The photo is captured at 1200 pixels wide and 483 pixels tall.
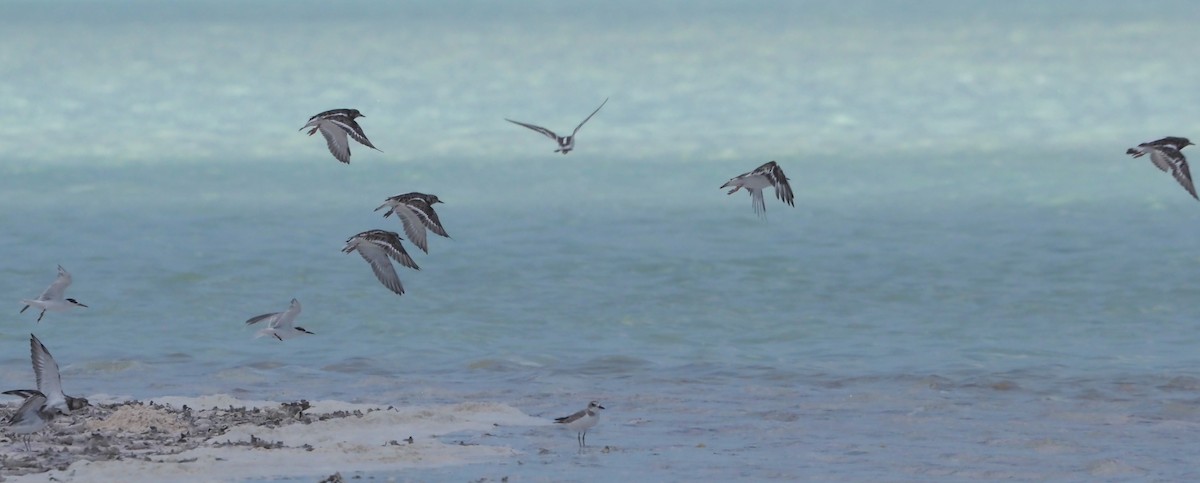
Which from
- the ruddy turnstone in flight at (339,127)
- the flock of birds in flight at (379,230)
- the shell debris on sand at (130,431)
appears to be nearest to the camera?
the shell debris on sand at (130,431)

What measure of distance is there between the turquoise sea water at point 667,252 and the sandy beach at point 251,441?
0.66m

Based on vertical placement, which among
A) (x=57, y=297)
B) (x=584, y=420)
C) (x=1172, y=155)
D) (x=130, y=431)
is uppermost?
(x=1172, y=155)

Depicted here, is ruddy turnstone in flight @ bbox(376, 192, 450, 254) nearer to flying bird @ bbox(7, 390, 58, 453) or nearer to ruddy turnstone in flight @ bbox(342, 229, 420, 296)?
ruddy turnstone in flight @ bbox(342, 229, 420, 296)

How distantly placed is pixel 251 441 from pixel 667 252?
69.6 feet

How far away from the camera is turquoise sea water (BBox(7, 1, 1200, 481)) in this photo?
65.2 feet

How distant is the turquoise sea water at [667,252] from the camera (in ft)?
65.2

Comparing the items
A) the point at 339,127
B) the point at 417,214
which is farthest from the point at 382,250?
the point at 339,127

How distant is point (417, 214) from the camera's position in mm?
20734

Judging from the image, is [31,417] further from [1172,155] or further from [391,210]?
[1172,155]

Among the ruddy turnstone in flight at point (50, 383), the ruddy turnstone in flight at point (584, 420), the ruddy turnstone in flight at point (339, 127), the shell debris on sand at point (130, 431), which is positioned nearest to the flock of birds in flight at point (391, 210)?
the ruddy turnstone in flight at point (339, 127)

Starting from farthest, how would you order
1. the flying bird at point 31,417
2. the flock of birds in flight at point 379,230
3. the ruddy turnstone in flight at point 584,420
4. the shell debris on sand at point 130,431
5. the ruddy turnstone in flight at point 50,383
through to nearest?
the flock of birds in flight at point 379,230, the ruddy turnstone in flight at point 584,420, the ruddy turnstone in flight at point 50,383, the flying bird at point 31,417, the shell debris on sand at point 130,431

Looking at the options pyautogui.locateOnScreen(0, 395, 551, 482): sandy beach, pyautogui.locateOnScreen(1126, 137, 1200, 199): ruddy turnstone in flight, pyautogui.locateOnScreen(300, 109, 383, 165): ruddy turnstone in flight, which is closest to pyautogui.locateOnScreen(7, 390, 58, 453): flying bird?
pyautogui.locateOnScreen(0, 395, 551, 482): sandy beach

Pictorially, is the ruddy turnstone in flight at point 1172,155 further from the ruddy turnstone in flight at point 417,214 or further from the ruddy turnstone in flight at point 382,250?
the ruddy turnstone in flight at point 382,250

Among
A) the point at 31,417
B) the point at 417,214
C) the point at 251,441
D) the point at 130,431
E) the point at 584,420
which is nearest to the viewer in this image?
the point at 31,417
